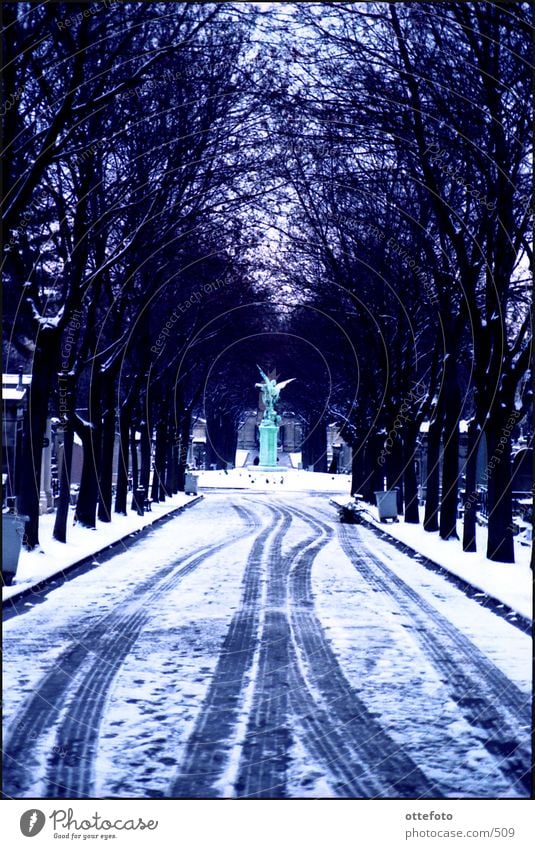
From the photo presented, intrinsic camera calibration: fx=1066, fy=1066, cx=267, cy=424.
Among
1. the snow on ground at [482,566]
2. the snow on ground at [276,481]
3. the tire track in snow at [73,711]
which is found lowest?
the tire track in snow at [73,711]

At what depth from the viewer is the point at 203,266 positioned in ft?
128

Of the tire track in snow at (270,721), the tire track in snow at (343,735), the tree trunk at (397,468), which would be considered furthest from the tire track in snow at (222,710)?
the tree trunk at (397,468)

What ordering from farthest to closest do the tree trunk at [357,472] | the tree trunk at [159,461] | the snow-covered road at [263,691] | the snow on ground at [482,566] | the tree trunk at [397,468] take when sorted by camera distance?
the tree trunk at [357,472], the tree trunk at [159,461], the tree trunk at [397,468], the snow on ground at [482,566], the snow-covered road at [263,691]

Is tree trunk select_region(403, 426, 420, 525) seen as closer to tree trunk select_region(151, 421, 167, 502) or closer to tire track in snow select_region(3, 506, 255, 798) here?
tree trunk select_region(151, 421, 167, 502)

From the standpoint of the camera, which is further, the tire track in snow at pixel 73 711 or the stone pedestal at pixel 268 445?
the stone pedestal at pixel 268 445

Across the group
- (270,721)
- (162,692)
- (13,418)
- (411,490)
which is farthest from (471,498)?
(270,721)

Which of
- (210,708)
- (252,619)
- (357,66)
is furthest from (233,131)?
(210,708)

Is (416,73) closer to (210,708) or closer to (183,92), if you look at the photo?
(183,92)

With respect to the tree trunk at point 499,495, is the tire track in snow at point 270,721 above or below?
below

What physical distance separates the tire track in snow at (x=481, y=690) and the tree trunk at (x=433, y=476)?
12.9m

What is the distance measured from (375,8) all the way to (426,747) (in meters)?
14.3

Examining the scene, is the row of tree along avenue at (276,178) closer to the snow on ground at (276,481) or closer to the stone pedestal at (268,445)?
the snow on ground at (276,481)

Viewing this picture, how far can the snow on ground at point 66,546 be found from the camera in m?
18.7

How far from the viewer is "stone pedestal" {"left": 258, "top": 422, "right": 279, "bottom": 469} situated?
8850 cm
